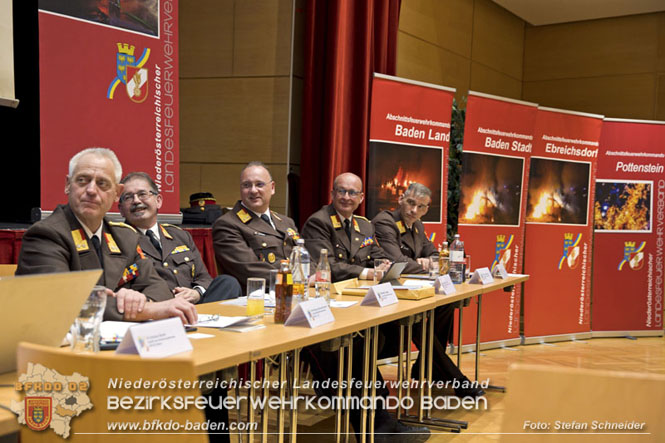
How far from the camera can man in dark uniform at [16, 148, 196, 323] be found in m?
2.08

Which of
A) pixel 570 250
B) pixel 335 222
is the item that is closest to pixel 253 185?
pixel 335 222

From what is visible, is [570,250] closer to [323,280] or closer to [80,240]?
[323,280]

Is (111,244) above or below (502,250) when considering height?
above

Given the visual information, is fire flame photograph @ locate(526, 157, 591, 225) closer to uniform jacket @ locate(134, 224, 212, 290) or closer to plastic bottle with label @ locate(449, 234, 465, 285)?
plastic bottle with label @ locate(449, 234, 465, 285)

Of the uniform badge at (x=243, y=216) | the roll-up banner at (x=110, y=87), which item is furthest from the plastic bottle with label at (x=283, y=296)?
the roll-up banner at (x=110, y=87)

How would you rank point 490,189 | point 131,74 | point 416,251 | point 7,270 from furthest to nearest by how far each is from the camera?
point 490,189 < point 416,251 < point 131,74 < point 7,270

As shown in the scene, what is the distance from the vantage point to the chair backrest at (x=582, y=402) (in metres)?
1.19

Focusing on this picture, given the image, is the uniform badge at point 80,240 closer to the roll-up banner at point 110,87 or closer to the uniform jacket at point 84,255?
the uniform jacket at point 84,255

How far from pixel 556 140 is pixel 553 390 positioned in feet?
17.4

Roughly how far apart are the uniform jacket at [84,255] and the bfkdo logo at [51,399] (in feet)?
2.72

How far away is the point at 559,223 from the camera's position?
6176 mm

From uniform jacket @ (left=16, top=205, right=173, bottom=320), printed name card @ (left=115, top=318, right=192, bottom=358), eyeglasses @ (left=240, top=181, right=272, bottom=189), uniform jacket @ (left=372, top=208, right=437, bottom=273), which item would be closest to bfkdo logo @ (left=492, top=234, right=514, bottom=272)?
uniform jacket @ (left=372, top=208, right=437, bottom=273)

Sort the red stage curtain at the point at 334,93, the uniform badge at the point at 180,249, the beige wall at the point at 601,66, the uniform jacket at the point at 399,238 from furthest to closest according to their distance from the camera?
the beige wall at the point at 601,66
the red stage curtain at the point at 334,93
the uniform jacket at the point at 399,238
the uniform badge at the point at 180,249

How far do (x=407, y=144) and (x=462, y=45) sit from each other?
265cm
